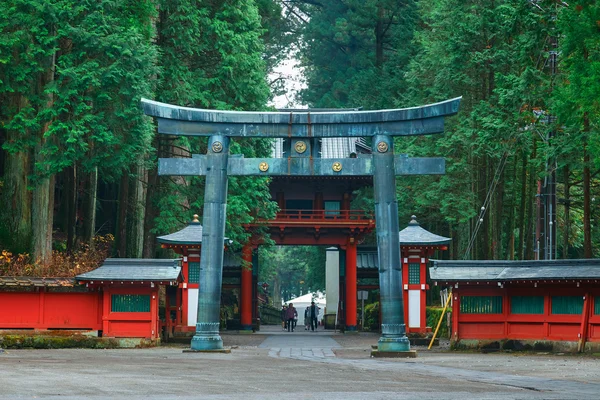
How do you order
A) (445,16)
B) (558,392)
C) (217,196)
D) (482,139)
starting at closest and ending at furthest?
(558,392) → (217,196) → (482,139) → (445,16)

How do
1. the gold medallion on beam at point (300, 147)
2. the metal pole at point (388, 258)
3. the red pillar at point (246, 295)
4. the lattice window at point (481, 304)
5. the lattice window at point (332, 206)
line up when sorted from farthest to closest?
the lattice window at point (332, 206) → the red pillar at point (246, 295) → the lattice window at point (481, 304) → the gold medallion on beam at point (300, 147) → the metal pole at point (388, 258)

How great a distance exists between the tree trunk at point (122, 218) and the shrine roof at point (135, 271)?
6.30m

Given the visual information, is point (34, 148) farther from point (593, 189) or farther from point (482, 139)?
point (593, 189)

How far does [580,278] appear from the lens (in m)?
27.3

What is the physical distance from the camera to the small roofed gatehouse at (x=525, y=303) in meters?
28.0

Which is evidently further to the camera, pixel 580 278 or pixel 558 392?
pixel 580 278

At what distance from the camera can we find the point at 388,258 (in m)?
26.0

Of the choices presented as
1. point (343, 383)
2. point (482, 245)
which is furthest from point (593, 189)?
point (343, 383)

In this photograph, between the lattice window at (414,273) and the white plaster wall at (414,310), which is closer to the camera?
the white plaster wall at (414,310)

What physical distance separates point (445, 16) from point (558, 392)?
30.9m

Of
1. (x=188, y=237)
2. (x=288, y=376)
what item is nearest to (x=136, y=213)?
(x=188, y=237)

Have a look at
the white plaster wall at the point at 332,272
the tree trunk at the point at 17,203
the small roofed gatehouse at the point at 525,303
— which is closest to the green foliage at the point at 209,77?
the tree trunk at the point at 17,203

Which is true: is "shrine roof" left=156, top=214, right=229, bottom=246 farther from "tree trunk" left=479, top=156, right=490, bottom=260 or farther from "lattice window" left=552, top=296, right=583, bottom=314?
"tree trunk" left=479, top=156, right=490, bottom=260

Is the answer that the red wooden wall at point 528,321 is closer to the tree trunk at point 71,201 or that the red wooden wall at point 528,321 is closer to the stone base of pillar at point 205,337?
the stone base of pillar at point 205,337
